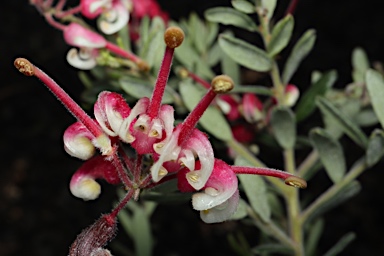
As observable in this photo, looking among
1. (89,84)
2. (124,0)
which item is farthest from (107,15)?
(89,84)

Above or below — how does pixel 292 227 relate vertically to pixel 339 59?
above

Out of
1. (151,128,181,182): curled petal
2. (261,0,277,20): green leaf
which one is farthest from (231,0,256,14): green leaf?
(151,128,181,182): curled petal

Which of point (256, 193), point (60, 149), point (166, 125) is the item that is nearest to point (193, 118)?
point (166, 125)

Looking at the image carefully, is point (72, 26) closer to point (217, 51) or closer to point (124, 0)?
point (124, 0)

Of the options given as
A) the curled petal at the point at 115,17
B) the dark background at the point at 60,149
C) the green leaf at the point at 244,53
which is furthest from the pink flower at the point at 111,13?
the dark background at the point at 60,149

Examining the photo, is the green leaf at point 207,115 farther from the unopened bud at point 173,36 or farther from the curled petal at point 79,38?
the unopened bud at point 173,36

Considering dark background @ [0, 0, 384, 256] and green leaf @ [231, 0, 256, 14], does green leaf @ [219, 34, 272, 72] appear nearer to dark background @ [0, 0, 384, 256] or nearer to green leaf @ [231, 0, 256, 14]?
green leaf @ [231, 0, 256, 14]

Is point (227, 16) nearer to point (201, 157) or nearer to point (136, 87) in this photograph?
point (136, 87)
